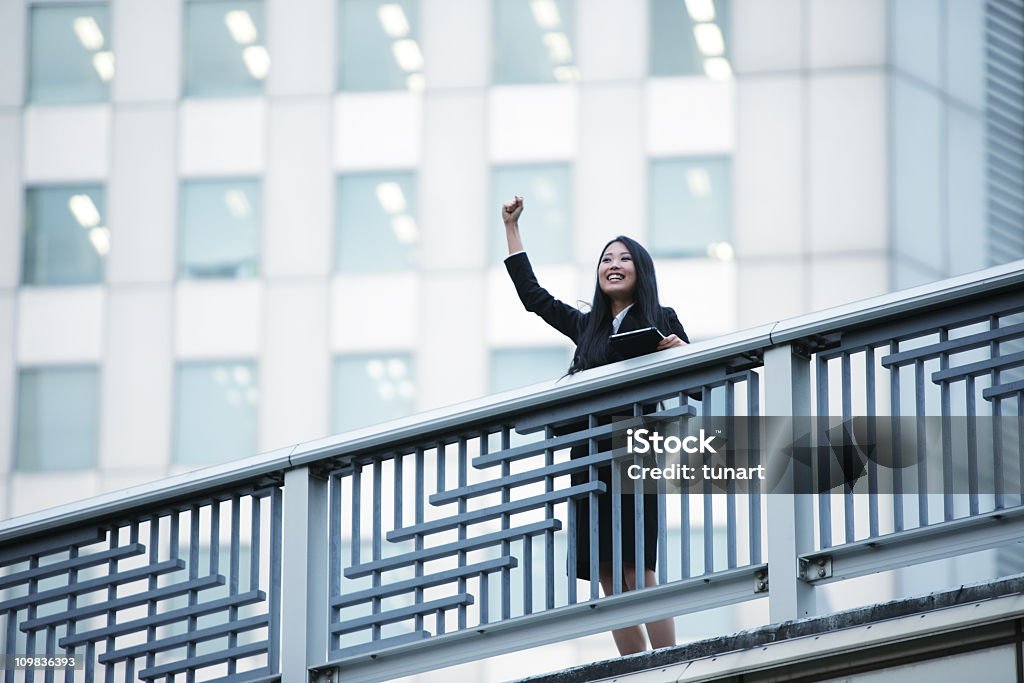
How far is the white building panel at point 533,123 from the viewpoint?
2970 cm

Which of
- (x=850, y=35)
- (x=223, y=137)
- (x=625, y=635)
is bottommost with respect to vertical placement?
(x=625, y=635)

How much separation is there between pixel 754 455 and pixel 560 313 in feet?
4.82

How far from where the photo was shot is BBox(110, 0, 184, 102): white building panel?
31688 millimetres

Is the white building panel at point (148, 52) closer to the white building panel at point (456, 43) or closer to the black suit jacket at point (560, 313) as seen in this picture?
Result: the white building panel at point (456, 43)

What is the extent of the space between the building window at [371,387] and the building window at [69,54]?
6565 mm

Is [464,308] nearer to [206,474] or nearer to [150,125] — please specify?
[150,125]

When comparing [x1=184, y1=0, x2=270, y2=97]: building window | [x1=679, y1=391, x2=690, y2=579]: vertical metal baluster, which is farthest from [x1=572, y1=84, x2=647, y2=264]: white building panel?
[x1=679, y1=391, x2=690, y2=579]: vertical metal baluster

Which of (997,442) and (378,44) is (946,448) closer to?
(997,442)

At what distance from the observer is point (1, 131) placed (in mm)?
32312

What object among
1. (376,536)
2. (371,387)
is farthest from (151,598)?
(371,387)

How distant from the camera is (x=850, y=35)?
2967 centimetres

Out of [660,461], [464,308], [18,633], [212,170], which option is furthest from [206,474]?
[212,170]

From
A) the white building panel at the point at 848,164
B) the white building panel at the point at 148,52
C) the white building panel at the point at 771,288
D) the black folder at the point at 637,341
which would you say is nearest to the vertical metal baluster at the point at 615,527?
the black folder at the point at 637,341

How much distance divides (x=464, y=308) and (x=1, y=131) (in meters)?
8.88
